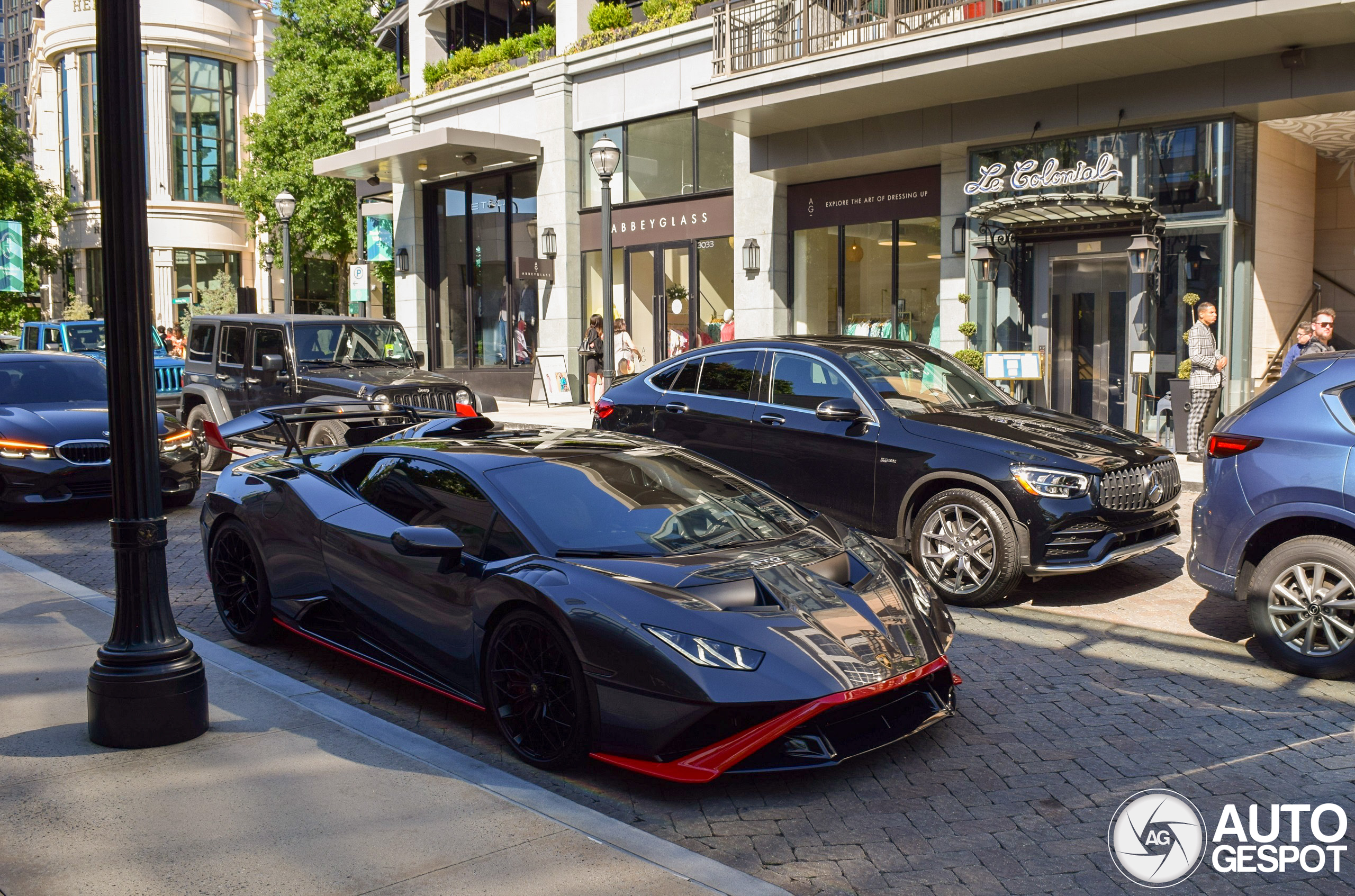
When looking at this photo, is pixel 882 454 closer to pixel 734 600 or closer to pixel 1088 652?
pixel 1088 652

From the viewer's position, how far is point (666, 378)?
9.64m

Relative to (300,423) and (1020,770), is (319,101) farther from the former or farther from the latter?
(1020,770)

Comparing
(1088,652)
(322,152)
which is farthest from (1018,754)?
(322,152)

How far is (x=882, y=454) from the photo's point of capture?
7773 millimetres

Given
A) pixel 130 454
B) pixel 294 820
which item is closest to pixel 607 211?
pixel 130 454

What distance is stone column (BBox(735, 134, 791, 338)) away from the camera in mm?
20594

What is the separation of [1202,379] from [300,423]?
35.1 feet

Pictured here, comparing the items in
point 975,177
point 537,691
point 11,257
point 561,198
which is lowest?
point 537,691

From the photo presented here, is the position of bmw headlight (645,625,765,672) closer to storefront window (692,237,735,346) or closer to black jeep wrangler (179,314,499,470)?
black jeep wrangler (179,314,499,470)

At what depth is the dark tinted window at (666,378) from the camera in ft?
31.3

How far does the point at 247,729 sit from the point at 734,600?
7.14 feet

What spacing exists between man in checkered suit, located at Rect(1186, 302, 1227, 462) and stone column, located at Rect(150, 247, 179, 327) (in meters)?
50.8

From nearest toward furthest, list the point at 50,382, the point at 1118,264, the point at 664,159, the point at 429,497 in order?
the point at 429,497 < the point at 50,382 < the point at 1118,264 < the point at 664,159

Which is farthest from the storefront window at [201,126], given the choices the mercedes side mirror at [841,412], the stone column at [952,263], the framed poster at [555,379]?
the mercedes side mirror at [841,412]
